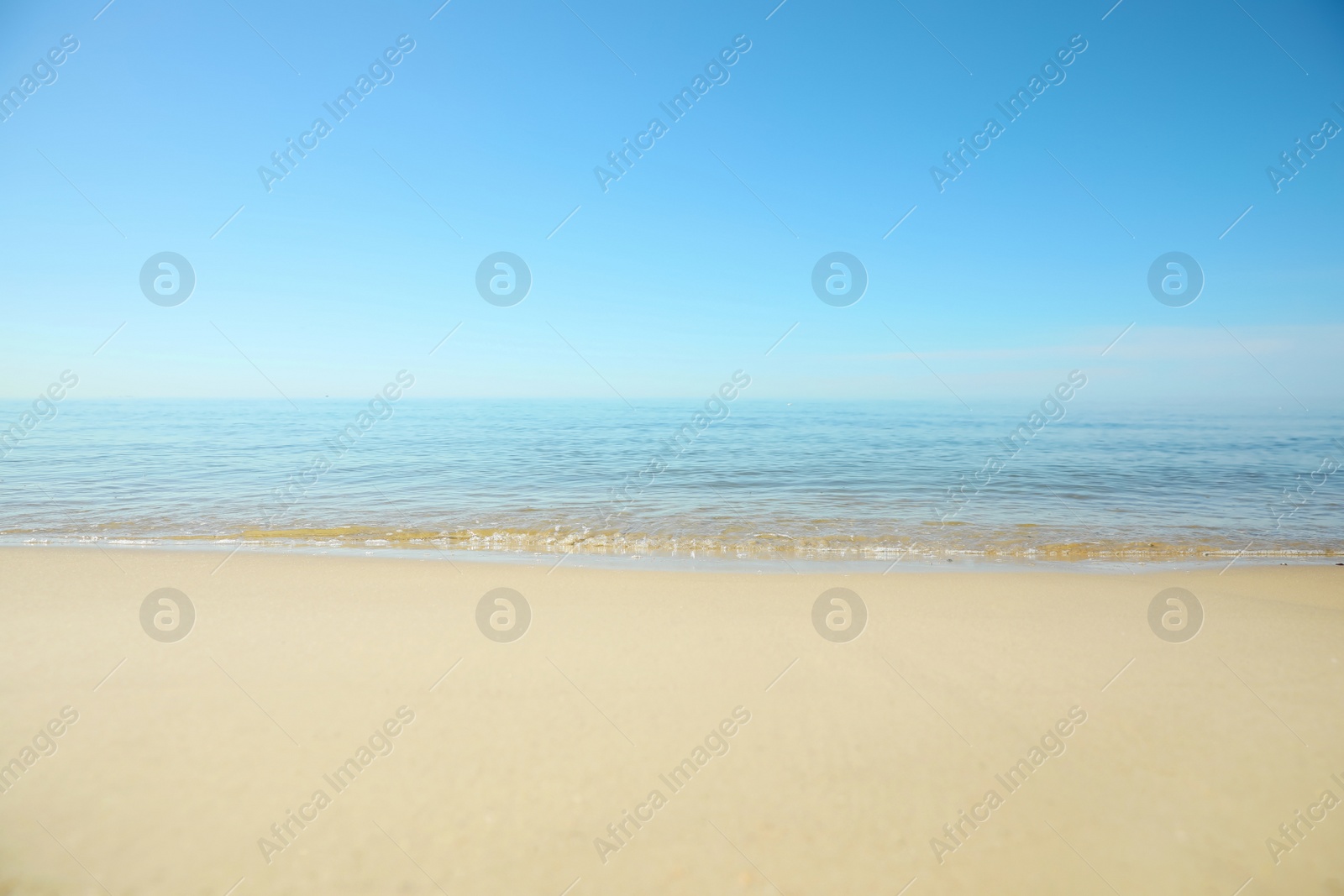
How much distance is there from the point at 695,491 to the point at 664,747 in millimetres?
9207

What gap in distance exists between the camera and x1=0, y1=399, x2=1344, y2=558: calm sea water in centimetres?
938

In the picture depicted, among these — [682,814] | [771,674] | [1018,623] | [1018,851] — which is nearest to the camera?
[1018,851]

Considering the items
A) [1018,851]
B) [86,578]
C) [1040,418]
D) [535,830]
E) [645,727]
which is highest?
[1040,418]

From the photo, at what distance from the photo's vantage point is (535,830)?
A: 307 cm

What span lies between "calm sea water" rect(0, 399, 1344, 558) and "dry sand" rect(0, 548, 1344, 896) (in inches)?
126

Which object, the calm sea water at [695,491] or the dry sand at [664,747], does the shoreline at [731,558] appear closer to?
the calm sea water at [695,491]

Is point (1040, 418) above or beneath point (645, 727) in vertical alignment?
above

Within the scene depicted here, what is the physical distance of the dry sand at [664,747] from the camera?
9.48 ft

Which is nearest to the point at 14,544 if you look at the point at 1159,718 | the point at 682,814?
the point at 682,814

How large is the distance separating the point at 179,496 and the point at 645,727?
11.8m

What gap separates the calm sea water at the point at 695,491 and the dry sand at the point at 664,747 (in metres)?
3.20

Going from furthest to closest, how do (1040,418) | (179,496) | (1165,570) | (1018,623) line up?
(1040,418) < (179,496) < (1165,570) < (1018,623)

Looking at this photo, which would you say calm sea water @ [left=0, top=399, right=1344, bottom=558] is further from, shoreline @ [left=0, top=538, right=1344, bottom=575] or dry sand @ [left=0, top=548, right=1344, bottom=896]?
dry sand @ [left=0, top=548, right=1344, bottom=896]

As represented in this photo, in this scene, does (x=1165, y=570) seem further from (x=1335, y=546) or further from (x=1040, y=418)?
(x=1040, y=418)
